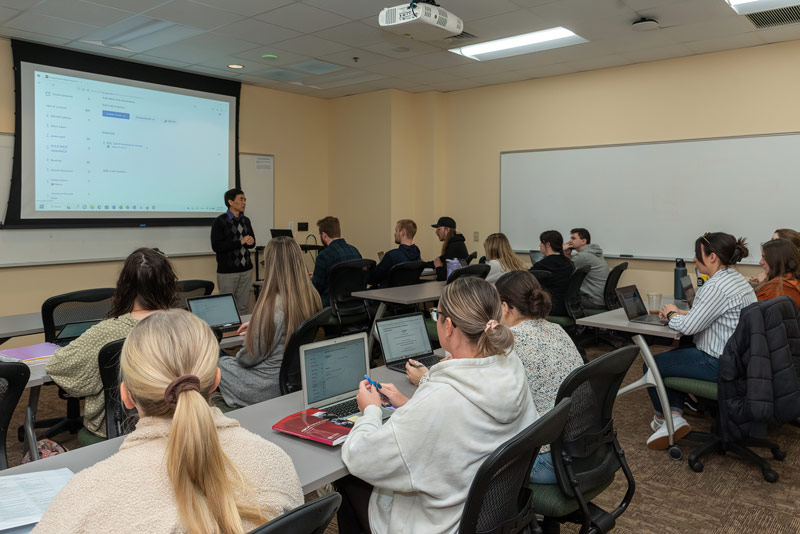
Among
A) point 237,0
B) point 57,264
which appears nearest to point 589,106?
point 237,0

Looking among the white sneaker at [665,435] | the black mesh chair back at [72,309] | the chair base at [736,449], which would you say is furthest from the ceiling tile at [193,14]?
the chair base at [736,449]

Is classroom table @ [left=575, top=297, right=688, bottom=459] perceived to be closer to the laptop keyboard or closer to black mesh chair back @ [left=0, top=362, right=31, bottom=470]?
the laptop keyboard

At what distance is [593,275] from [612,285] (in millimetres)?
255

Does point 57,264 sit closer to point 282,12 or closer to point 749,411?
point 282,12

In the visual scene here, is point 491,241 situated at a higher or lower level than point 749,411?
higher

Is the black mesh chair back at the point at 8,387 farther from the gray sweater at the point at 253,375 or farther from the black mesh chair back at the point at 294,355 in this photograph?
the black mesh chair back at the point at 294,355

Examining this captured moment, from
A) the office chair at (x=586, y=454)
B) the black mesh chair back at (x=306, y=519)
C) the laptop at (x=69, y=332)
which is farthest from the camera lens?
the laptop at (x=69, y=332)

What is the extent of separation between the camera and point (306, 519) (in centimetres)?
96

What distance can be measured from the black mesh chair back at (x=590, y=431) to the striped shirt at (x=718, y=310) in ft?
4.68

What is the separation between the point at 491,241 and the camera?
5336 millimetres

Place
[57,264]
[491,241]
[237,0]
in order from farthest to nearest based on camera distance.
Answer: [57,264]
[491,241]
[237,0]

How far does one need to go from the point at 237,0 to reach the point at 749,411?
4.12 m

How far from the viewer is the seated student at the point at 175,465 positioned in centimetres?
100

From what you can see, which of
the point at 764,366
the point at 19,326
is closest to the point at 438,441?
the point at 764,366
